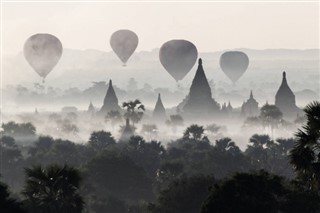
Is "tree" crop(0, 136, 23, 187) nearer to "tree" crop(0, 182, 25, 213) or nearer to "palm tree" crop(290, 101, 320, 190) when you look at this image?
"tree" crop(0, 182, 25, 213)

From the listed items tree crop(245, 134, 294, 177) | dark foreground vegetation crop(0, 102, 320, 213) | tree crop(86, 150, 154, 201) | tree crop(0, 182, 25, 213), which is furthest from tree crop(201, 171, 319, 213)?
tree crop(245, 134, 294, 177)

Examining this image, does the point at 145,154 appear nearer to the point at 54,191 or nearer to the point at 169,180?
the point at 169,180

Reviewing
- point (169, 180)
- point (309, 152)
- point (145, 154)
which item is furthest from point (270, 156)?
point (309, 152)

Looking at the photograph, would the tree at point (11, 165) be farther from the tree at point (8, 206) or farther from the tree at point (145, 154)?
the tree at point (8, 206)

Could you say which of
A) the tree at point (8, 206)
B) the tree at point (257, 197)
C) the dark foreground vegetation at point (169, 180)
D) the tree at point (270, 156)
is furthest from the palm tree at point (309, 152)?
the tree at point (270, 156)

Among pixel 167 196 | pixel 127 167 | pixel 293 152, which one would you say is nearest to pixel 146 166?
pixel 127 167
